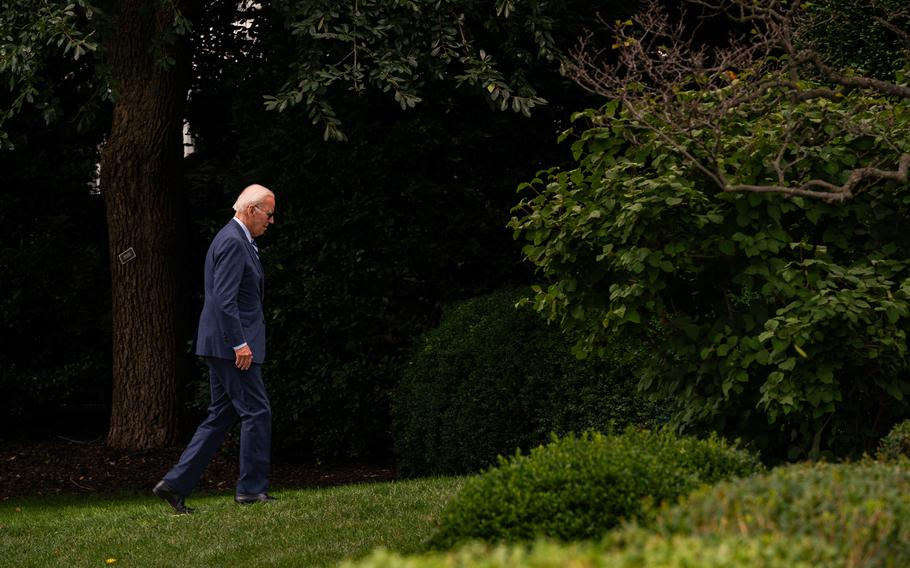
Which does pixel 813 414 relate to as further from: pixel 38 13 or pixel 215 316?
pixel 38 13

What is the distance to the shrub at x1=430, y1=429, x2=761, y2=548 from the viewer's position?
4340mm

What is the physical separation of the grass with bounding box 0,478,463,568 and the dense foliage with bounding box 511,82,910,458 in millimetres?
1709

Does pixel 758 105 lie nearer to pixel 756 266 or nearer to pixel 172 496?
pixel 756 266

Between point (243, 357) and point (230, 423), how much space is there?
0.64 metres

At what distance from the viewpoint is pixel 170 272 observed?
519 inches

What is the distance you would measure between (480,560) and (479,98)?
10083mm

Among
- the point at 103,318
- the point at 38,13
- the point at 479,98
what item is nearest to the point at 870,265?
the point at 479,98

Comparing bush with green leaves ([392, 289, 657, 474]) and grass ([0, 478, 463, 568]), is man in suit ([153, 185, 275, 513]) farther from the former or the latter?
bush with green leaves ([392, 289, 657, 474])

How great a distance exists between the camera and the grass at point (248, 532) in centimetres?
649

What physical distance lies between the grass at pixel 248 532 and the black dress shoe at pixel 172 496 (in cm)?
9

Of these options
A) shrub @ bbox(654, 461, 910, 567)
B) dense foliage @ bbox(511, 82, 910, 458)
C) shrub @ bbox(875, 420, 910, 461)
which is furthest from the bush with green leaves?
shrub @ bbox(654, 461, 910, 567)

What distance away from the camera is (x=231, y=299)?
795 cm

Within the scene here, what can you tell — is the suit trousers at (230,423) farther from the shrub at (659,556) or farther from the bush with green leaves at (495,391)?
the shrub at (659,556)

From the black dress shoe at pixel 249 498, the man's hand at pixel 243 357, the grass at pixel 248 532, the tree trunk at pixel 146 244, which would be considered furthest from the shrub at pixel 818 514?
the tree trunk at pixel 146 244
